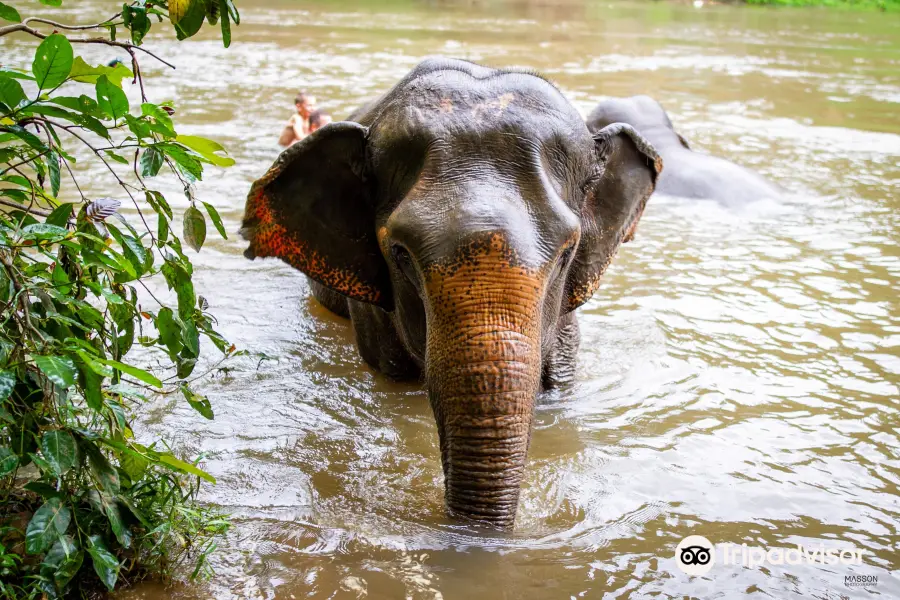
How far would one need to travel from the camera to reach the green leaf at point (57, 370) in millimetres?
1991

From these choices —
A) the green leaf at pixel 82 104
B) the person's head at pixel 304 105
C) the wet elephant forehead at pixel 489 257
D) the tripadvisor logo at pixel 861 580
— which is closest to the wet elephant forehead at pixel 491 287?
the wet elephant forehead at pixel 489 257

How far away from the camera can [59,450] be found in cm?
219

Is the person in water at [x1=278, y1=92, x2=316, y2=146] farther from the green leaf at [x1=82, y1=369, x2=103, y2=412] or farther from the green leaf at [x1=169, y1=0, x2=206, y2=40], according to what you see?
the green leaf at [x1=82, y1=369, x2=103, y2=412]

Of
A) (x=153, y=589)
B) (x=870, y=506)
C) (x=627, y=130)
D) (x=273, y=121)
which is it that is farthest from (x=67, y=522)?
(x=273, y=121)

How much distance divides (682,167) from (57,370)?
265 inches

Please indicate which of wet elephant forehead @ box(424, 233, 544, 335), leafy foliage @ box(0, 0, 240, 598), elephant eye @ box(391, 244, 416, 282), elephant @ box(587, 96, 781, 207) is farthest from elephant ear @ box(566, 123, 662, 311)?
elephant @ box(587, 96, 781, 207)

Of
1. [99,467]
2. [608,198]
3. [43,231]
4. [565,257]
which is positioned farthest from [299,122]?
[99,467]

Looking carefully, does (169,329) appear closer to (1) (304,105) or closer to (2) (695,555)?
(2) (695,555)

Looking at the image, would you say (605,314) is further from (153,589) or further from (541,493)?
(153,589)

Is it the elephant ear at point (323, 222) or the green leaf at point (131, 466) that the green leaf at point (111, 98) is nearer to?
the green leaf at point (131, 466)

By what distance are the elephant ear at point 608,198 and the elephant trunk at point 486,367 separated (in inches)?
33.0

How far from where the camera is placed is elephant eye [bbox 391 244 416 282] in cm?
310

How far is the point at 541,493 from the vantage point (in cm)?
338

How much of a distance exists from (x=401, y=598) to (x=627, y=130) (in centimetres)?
195
